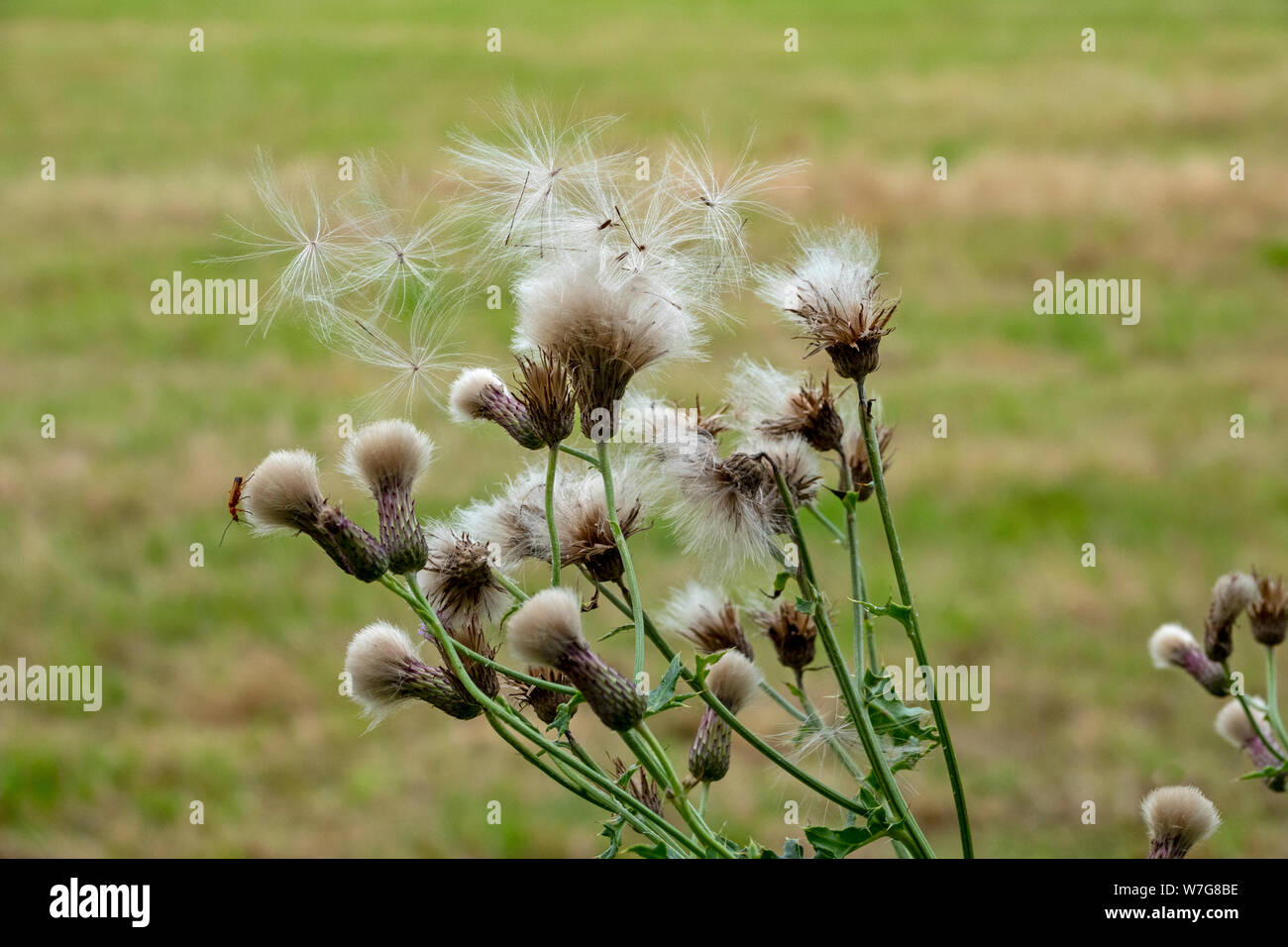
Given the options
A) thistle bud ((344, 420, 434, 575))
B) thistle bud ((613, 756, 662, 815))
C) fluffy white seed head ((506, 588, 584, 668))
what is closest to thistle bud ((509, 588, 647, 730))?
fluffy white seed head ((506, 588, 584, 668))

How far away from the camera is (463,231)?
896 millimetres

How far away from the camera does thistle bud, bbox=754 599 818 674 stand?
104 centimetres

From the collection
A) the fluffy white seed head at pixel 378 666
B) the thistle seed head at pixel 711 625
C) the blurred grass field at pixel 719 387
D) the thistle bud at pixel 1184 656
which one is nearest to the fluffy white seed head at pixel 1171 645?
the thistle bud at pixel 1184 656

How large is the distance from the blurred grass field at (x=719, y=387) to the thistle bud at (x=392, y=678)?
209mm

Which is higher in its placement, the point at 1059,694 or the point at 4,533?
the point at 4,533

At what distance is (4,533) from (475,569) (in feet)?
14.5

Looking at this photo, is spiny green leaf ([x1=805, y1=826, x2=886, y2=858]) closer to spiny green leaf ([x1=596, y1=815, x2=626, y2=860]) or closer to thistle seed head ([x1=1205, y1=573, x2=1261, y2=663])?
spiny green leaf ([x1=596, y1=815, x2=626, y2=860])

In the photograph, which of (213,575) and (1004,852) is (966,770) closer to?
(1004,852)

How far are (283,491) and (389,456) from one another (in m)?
0.07

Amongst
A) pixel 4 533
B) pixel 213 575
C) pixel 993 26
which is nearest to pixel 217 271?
pixel 4 533

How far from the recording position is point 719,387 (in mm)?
3219

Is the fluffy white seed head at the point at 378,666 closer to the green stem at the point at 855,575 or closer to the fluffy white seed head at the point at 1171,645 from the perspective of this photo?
the green stem at the point at 855,575

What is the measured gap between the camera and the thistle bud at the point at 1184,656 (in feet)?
3.86
